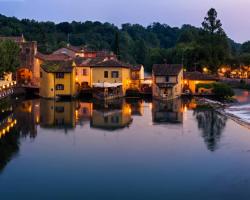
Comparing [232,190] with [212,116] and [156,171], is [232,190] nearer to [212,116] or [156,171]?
[156,171]

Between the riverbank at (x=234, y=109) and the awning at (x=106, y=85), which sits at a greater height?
the awning at (x=106, y=85)

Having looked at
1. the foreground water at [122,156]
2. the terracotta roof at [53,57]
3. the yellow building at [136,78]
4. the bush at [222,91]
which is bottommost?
the foreground water at [122,156]

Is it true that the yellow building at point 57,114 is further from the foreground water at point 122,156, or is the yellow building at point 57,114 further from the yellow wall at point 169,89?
the yellow wall at point 169,89

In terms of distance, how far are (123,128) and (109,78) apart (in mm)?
21456

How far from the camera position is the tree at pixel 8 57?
43728 mm

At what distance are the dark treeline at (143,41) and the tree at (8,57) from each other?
26610 mm

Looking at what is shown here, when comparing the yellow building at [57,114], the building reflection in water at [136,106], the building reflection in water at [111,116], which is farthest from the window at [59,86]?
the building reflection in water at [136,106]

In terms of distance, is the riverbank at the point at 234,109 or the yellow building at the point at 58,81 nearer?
the riverbank at the point at 234,109

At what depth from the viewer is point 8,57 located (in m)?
46.6

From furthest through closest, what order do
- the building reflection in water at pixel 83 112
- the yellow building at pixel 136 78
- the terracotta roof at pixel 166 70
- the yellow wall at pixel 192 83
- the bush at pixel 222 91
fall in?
the yellow building at pixel 136 78, the yellow wall at pixel 192 83, the terracotta roof at pixel 166 70, the bush at pixel 222 91, the building reflection in water at pixel 83 112

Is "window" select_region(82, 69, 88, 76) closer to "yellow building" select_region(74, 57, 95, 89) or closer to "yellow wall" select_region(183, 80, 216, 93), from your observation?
"yellow building" select_region(74, 57, 95, 89)

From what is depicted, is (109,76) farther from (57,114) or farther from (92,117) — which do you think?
(92,117)

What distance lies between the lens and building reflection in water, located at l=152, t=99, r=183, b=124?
3466cm

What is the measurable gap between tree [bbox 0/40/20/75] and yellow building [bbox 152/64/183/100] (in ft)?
48.1
